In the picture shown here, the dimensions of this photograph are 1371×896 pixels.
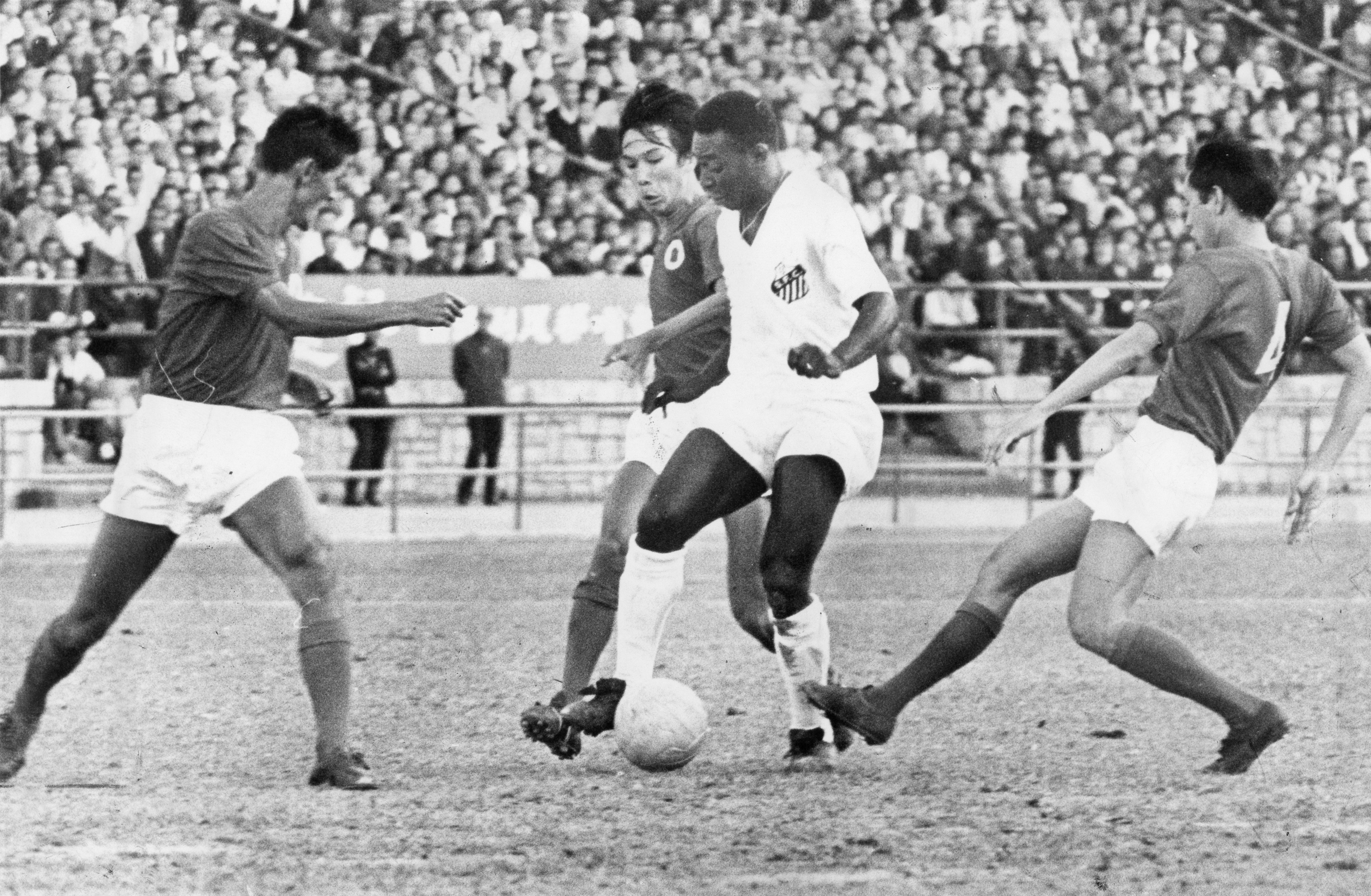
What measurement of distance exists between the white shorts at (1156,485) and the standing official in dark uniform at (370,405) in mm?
12252

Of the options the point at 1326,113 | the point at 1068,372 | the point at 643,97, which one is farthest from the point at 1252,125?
the point at 643,97

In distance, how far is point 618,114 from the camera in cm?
2245

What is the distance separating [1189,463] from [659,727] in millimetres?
1817

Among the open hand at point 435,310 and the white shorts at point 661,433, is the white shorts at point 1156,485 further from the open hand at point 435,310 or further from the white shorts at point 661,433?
the open hand at point 435,310

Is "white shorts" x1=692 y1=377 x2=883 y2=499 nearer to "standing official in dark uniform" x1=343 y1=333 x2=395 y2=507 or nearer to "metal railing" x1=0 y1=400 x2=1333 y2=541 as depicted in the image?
"metal railing" x1=0 y1=400 x2=1333 y2=541

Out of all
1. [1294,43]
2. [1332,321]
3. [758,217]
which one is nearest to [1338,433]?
[1332,321]

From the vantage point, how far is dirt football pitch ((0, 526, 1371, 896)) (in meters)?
6.30

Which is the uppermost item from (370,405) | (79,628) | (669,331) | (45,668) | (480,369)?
(669,331)

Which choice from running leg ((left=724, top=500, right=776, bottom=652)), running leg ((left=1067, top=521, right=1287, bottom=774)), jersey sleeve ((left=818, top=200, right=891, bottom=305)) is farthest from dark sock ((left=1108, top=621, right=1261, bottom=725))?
running leg ((left=724, top=500, right=776, bottom=652))

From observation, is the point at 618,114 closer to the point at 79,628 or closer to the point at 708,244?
the point at 708,244

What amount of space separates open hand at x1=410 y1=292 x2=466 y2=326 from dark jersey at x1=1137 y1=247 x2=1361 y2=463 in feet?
6.71

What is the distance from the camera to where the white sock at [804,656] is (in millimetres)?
8195

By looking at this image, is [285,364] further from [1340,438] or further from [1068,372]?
[1068,372]

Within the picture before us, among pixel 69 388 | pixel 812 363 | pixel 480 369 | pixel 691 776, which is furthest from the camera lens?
pixel 480 369
